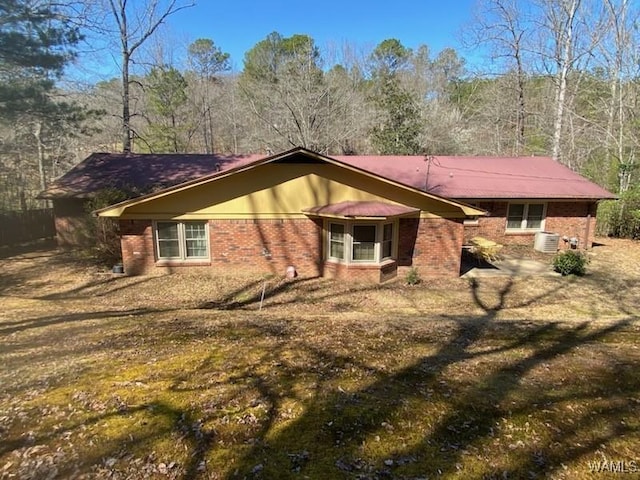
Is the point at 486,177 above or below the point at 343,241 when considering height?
above

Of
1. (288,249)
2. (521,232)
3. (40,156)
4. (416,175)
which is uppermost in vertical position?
(40,156)

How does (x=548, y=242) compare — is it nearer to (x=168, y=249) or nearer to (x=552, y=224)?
(x=552, y=224)

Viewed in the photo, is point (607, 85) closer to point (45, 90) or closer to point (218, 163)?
point (218, 163)

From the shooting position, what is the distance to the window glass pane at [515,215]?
16.5 metres

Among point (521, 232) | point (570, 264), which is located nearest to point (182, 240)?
point (570, 264)

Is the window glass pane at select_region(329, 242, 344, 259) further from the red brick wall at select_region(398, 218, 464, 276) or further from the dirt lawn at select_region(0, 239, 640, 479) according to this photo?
the dirt lawn at select_region(0, 239, 640, 479)

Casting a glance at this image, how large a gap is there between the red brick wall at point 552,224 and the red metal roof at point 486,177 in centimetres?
60

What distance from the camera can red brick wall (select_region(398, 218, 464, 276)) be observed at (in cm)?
1220

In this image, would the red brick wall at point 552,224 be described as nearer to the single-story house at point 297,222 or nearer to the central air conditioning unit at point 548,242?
the central air conditioning unit at point 548,242

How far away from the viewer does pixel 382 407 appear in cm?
412

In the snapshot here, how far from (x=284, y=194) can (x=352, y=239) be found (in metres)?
2.55

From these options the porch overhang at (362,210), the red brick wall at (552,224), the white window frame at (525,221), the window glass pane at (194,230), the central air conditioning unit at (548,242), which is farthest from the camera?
the white window frame at (525,221)

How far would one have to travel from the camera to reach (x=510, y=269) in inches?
539

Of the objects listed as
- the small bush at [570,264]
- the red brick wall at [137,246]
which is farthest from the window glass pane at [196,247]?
the small bush at [570,264]
